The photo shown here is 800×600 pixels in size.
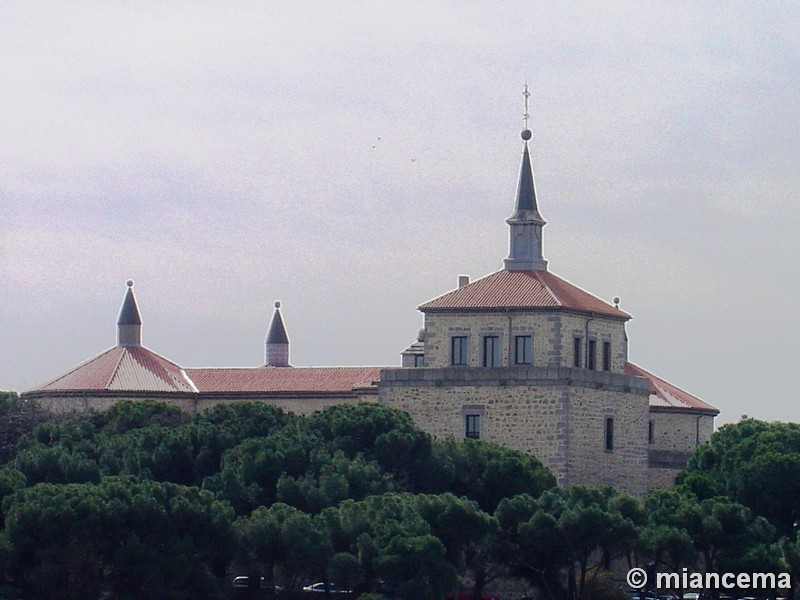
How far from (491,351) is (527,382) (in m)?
2.19

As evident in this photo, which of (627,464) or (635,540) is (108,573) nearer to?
(635,540)

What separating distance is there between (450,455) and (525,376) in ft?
14.3

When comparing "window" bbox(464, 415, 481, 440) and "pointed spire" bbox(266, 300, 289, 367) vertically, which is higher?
"pointed spire" bbox(266, 300, 289, 367)

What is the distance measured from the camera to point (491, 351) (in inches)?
3563

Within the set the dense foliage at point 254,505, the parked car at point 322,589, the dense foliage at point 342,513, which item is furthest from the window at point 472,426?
the parked car at point 322,589

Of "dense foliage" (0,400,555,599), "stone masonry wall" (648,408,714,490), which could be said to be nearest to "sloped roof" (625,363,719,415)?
"stone masonry wall" (648,408,714,490)

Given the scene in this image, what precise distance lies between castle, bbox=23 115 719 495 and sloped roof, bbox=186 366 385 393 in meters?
0.13

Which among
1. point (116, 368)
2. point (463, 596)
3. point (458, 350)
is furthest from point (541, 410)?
point (116, 368)

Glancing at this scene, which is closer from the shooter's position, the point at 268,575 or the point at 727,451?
the point at 268,575

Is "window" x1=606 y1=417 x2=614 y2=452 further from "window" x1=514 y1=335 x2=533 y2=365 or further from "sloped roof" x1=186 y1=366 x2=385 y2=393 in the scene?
"sloped roof" x1=186 y1=366 x2=385 y2=393

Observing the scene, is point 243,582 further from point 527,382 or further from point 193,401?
point 193,401

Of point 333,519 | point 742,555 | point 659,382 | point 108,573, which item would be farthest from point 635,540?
point 659,382

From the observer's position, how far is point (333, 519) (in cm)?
7950

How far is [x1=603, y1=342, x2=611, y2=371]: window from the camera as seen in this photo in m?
92.7
